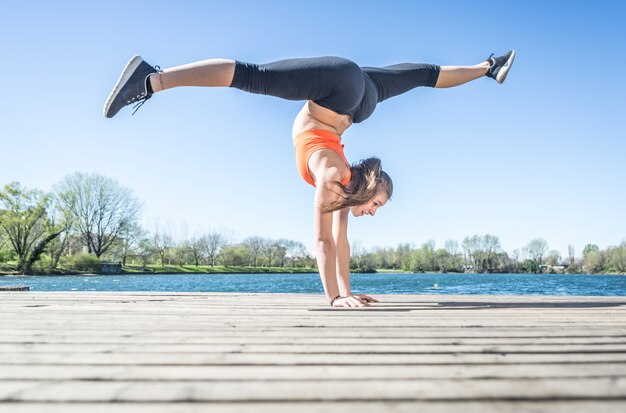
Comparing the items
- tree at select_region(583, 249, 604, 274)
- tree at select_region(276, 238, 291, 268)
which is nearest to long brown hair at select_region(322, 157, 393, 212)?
tree at select_region(276, 238, 291, 268)

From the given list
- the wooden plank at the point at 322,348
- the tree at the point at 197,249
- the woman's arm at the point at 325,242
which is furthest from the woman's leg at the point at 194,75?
the tree at the point at 197,249

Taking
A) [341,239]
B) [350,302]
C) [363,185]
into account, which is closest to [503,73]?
[363,185]

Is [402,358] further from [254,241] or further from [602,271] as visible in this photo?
[602,271]

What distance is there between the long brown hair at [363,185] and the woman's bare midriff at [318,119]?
16.4 inches

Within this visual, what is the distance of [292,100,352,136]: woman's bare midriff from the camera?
3.95 m

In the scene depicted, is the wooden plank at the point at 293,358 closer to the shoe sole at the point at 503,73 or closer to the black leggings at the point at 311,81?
the black leggings at the point at 311,81

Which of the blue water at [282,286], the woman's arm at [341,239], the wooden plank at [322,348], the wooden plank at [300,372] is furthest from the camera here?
the blue water at [282,286]

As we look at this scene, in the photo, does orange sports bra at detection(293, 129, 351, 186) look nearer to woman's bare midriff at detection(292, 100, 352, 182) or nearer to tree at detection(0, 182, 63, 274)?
woman's bare midriff at detection(292, 100, 352, 182)

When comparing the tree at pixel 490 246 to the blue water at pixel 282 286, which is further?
the tree at pixel 490 246

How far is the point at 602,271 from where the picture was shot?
100875mm

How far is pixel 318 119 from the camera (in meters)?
3.98

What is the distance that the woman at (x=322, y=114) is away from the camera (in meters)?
3.54

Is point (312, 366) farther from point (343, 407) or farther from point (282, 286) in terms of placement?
point (282, 286)

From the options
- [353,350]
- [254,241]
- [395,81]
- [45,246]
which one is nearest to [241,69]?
[395,81]
